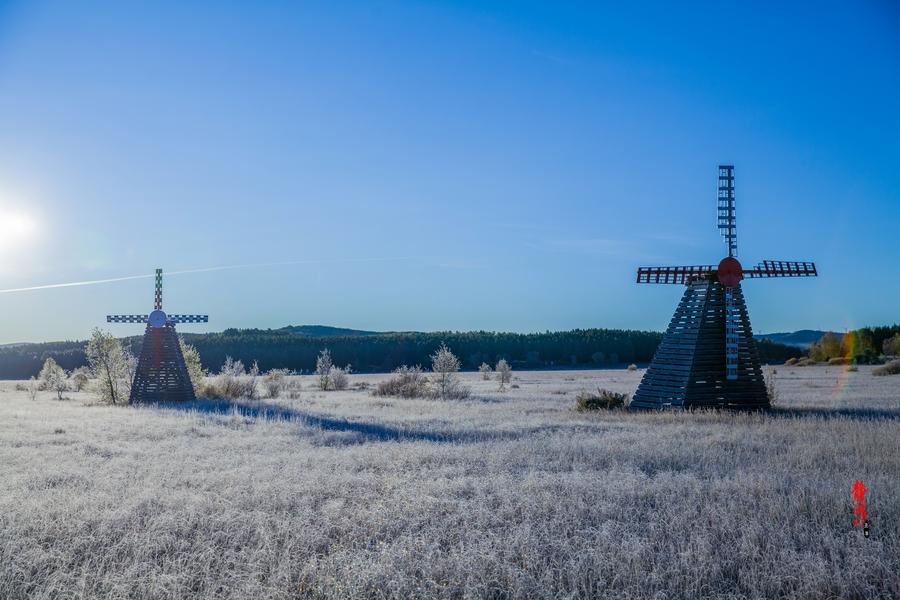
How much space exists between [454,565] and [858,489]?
5.33 m

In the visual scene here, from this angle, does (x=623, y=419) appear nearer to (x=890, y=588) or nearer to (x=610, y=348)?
(x=890, y=588)

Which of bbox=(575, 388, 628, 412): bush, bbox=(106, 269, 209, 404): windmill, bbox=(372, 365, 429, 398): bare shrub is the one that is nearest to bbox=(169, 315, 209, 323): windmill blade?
bbox=(106, 269, 209, 404): windmill

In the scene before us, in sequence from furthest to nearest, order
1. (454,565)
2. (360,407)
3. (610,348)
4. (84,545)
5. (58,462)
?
(610,348)
(360,407)
(58,462)
(84,545)
(454,565)

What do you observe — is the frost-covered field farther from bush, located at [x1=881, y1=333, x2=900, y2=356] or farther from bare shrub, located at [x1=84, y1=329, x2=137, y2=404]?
bush, located at [x1=881, y1=333, x2=900, y2=356]

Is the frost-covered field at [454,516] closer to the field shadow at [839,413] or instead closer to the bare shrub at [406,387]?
the field shadow at [839,413]

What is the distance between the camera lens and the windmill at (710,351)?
2848 cm

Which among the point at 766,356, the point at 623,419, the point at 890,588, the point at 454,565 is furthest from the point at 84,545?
the point at 766,356

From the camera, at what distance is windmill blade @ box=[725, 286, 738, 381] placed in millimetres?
28344

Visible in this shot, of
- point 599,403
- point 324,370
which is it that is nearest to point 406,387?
point 324,370

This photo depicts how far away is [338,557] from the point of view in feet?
27.8

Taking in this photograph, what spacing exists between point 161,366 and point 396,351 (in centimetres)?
8298

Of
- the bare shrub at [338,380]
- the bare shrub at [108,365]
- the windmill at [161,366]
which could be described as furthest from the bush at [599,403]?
the bare shrub at [338,380]

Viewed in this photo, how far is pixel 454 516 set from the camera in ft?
33.6

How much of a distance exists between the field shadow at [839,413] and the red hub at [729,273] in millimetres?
5707
